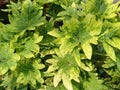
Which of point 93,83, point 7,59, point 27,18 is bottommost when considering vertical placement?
point 93,83

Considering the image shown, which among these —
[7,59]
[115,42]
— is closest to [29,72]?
[7,59]

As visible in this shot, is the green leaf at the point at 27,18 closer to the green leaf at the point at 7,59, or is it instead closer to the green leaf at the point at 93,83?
the green leaf at the point at 7,59

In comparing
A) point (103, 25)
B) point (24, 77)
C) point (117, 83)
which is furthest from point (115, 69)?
point (24, 77)

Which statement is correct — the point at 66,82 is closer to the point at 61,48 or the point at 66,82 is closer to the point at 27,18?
the point at 61,48

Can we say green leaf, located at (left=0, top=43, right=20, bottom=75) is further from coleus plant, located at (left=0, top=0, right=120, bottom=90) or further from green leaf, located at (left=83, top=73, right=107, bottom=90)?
green leaf, located at (left=83, top=73, right=107, bottom=90)

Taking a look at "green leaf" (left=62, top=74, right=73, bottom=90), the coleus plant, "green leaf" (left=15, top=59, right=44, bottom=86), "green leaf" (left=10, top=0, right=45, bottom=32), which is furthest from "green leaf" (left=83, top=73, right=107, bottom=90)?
"green leaf" (left=10, top=0, right=45, bottom=32)

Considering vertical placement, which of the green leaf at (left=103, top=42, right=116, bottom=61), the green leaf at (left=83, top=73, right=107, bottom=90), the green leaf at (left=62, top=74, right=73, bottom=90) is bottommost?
the green leaf at (left=83, top=73, right=107, bottom=90)

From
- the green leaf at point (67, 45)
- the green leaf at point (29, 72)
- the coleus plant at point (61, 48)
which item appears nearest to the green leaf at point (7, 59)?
the coleus plant at point (61, 48)

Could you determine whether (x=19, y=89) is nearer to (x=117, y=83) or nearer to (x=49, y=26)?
(x=49, y=26)
